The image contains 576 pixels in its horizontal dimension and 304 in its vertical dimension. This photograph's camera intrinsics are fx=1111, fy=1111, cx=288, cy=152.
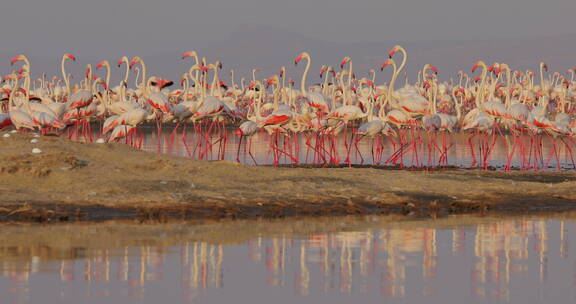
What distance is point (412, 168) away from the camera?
27562 mm

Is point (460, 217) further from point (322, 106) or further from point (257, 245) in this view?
point (322, 106)

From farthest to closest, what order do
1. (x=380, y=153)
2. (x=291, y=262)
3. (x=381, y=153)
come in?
(x=380, y=153) < (x=381, y=153) < (x=291, y=262)

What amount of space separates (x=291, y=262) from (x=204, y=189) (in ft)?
20.6

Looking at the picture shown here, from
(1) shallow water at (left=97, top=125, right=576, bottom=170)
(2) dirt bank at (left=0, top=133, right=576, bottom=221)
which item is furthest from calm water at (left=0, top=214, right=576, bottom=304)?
(1) shallow water at (left=97, top=125, right=576, bottom=170)

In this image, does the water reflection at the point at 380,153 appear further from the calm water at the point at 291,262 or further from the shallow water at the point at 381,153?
the calm water at the point at 291,262

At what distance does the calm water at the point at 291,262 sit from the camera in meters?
9.91

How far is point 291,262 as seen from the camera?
11875mm

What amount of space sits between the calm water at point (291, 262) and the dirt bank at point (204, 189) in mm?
1072

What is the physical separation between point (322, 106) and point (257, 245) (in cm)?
1702

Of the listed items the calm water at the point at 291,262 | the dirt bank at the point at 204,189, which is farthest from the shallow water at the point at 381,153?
the calm water at the point at 291,262

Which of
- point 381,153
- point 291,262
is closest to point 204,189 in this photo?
point 291,262

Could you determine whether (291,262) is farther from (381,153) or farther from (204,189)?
(381,153)

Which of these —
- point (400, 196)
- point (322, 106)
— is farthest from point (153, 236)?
point (322, 106)

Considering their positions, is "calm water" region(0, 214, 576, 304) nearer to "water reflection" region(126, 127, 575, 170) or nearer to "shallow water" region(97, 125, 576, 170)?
"water reflection" region(126, 127, 575, 170)
